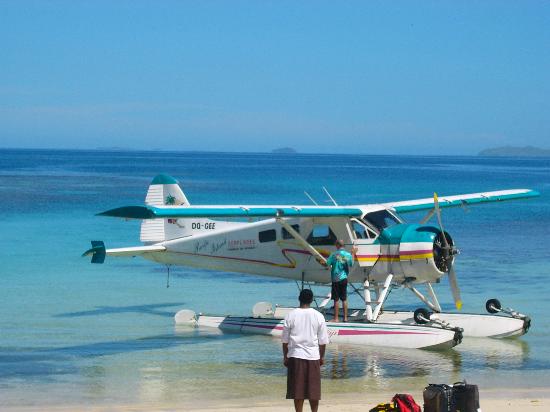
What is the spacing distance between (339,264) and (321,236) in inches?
35.8

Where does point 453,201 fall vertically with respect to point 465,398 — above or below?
above

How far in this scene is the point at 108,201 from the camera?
51.8m

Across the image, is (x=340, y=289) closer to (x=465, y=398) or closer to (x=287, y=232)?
(x=287, y=232)

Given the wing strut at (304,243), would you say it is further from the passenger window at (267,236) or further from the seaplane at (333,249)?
the passenger window at (267,236)

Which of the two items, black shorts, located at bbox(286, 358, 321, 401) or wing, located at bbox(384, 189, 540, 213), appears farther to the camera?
wing, located at bbox(384, 189, 540, 213)

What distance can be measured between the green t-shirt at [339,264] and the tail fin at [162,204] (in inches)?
134

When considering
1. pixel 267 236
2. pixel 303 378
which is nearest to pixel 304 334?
pixel 303 378

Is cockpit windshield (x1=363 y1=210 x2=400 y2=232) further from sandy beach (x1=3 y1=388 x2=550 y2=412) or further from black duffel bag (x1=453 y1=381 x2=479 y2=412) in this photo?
black duffel bag (x1=453 y1=381 x2=479 y2=412)

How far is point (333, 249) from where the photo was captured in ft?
47.3

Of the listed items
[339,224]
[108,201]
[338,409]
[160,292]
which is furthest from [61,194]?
[338,409]

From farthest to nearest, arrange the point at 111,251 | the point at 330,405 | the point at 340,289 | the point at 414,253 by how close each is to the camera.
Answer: the point at 111,251
the point at 340,289
the point at 414,253
the point at 330,405

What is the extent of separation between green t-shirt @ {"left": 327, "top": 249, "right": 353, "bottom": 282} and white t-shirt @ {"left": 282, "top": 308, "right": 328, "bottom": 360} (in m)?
5.59

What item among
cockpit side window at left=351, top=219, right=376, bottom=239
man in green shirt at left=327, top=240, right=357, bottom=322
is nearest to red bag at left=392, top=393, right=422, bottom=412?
man in green shirt at left=327, top=240, right=357, bottom=322

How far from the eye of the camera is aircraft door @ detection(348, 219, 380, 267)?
45.8ft
